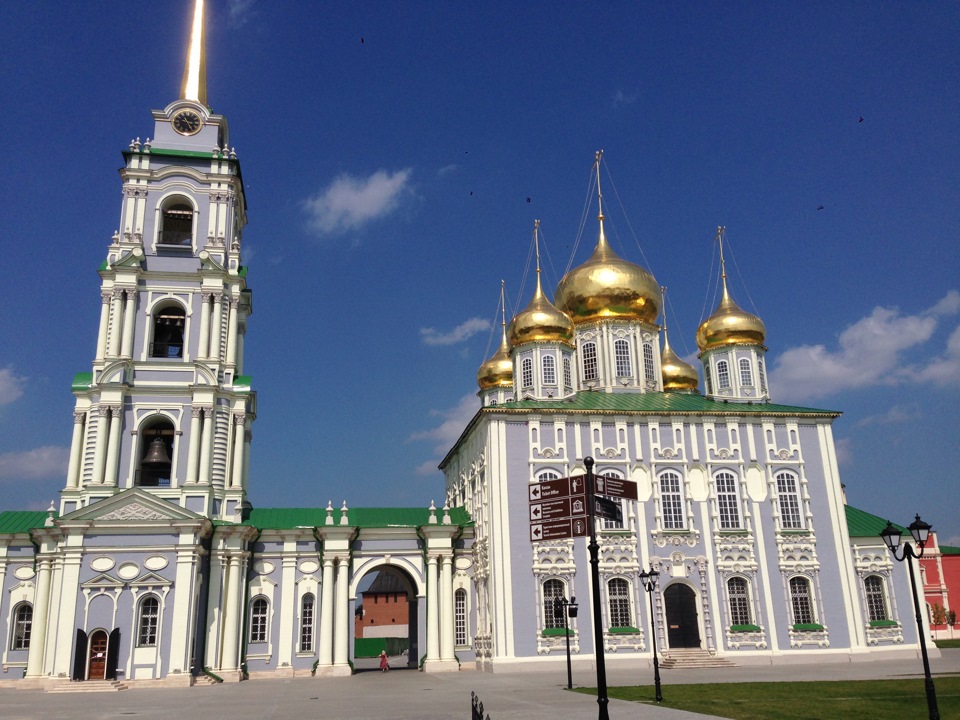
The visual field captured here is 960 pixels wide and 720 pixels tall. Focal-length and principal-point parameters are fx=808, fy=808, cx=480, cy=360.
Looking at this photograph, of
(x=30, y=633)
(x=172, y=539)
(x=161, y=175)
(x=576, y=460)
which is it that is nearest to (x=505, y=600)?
(x=576, y=460)

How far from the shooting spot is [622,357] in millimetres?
40344

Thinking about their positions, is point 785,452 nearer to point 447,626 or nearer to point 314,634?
point 447,626

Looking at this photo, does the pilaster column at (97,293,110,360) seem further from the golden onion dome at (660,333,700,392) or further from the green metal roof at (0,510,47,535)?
the golden onion dome at (660,333,700,392)

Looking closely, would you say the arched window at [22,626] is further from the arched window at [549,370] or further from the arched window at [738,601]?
the arched window at [738,601]

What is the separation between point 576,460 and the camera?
3466 centimetres

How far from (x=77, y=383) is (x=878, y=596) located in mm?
36139

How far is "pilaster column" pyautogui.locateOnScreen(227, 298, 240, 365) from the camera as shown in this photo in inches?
1439

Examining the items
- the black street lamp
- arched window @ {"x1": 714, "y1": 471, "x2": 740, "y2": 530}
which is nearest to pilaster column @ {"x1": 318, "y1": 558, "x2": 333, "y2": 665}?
the black street lamp

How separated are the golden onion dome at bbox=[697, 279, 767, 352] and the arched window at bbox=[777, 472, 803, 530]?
290 inches

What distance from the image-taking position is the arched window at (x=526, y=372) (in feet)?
125

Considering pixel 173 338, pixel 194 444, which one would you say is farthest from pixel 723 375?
pixel 173 338

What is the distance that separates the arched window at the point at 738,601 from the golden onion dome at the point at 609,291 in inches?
538

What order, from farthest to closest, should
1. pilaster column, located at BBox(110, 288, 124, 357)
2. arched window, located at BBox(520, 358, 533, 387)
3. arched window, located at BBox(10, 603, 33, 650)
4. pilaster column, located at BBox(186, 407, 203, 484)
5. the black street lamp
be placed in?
arched window, located at BBox(520, 358, 533, 387)
pilaster column, located at BBox(110, 288, 124, 357)
pilaster column, located at BBox(186, 407, 203, 484)
arched window, located at BBox(10, 603, 33, 650)
the black street lamp

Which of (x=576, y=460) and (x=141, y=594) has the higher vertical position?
(x=576, y=460)
